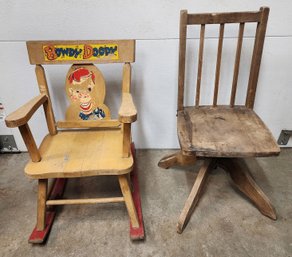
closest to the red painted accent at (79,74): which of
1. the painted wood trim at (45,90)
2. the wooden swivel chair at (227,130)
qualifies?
the painted wood trim at (45,90)

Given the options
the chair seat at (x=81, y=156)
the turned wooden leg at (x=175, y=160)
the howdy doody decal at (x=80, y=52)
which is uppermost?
the howdy doody decal at (x=80, y=52)

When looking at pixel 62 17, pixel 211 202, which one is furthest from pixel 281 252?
pixel 62 17

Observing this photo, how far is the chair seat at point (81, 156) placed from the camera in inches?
37.4

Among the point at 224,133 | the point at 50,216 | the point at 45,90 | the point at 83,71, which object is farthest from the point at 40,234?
the point at 224,133

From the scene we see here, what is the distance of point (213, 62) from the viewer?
1416 millimetres

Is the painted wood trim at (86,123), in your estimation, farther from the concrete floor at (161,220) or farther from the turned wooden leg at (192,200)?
the turned wooden leg at (192,200)

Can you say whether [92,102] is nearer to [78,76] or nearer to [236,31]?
[78,76]

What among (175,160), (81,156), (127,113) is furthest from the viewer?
(175,160)

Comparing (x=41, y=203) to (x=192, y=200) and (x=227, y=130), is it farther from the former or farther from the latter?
(x=227, y=130)

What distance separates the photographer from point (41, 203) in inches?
42.2

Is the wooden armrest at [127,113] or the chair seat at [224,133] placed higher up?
the wooden armrest at [127,113]

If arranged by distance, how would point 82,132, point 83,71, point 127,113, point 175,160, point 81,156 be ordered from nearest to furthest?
point 127,113, point 81,156, point 83,71, point 82,132, point 175,160

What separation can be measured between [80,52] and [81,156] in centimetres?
50

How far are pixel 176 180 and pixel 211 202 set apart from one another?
0.26 m
